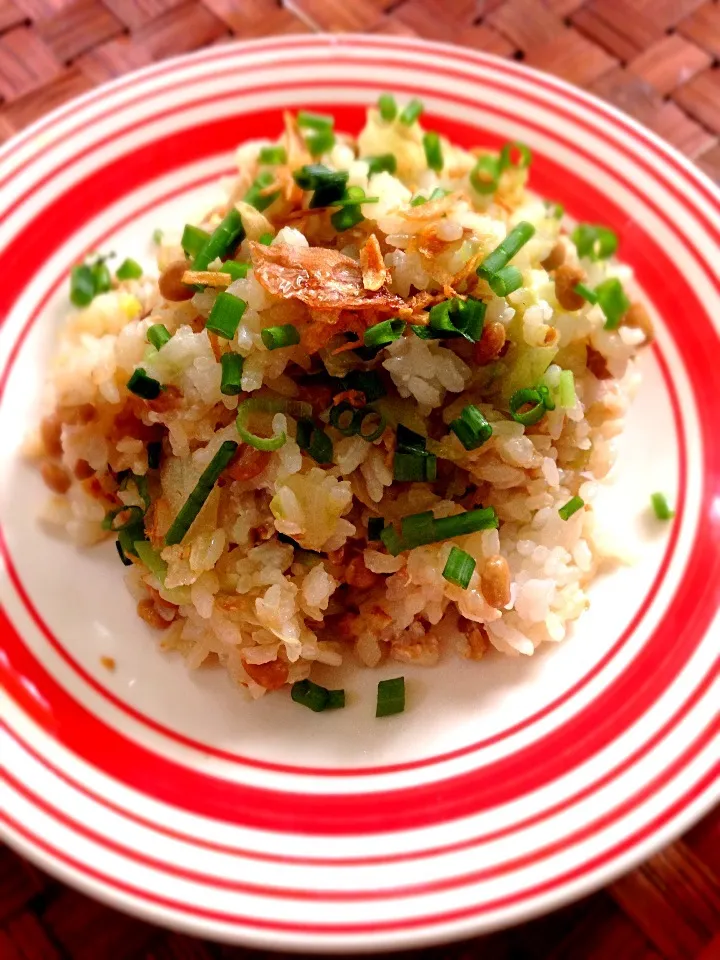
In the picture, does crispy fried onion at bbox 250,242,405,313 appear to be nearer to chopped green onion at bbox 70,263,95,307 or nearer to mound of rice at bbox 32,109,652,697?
mound of rice at bbox 32,109,652,697

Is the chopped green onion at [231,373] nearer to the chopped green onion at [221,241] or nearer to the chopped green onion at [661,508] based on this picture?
the chopped green onion at [221,241]

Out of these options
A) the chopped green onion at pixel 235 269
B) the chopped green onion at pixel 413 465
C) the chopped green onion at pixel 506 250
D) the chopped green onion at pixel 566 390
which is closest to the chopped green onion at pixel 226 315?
the chopped green onion at pixel 235 269

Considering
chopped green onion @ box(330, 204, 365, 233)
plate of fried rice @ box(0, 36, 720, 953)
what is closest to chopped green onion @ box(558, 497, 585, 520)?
plate of fried rice @ box(0, 36, 720, 953)

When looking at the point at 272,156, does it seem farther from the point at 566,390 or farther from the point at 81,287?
the point at 566,390

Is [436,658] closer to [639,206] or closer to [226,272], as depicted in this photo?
[226,272]

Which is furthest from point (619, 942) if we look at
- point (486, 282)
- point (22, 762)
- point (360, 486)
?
point (486, 282)
